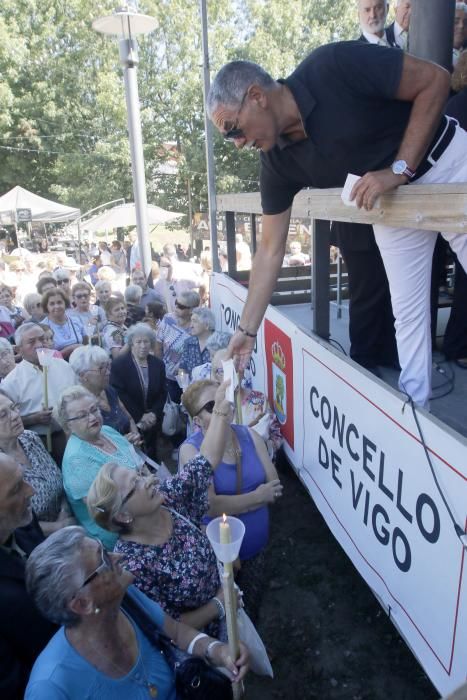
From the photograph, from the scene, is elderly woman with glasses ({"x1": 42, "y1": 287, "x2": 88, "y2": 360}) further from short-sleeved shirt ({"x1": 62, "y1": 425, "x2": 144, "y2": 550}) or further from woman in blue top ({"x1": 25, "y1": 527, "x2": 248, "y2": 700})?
woman in blue top ({"x1": 25, "y1": 527, "x2": 248, "y2": 700})

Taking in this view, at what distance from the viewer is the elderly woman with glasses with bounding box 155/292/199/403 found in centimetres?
520

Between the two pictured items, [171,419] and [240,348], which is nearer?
[240,348]

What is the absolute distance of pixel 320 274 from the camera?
3051 millimetres

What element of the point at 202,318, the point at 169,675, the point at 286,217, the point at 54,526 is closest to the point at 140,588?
A: the point at 169,675

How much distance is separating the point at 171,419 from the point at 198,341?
80 cm

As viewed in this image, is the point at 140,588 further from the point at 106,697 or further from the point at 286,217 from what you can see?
the point at 286,217

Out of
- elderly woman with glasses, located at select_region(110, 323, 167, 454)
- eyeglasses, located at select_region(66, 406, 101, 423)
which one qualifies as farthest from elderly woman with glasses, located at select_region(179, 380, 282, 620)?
elderly woman with glasses, located at select_region(110, 323, 167, 454)

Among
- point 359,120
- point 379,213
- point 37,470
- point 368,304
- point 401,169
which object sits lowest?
point 37,470

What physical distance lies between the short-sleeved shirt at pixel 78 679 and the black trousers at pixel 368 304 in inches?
80.4

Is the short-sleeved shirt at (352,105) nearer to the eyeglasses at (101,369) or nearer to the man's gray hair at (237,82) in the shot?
the man's gray hair at (237,82)

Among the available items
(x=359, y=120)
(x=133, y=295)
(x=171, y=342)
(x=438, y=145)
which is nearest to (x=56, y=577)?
(x=359, y=120)

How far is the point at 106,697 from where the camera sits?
5.10 feet

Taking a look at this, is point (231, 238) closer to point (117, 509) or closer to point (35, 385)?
point (35, 385)

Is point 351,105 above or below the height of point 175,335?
above
